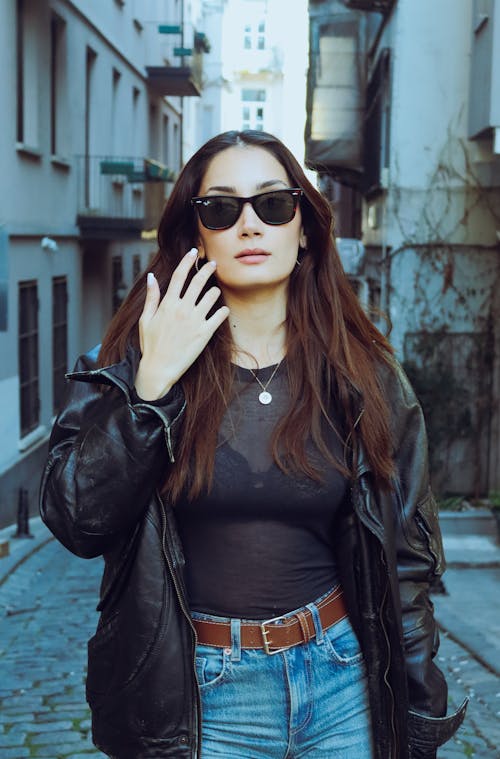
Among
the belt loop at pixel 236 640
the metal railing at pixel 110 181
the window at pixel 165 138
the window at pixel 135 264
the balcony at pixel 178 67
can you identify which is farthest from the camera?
the window at pixel 165 138

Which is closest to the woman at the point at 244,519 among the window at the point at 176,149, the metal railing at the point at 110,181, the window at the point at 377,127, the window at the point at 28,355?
the window at the point at 377,127

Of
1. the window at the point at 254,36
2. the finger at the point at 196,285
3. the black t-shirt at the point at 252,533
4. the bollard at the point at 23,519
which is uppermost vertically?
the window at the point at 254,36

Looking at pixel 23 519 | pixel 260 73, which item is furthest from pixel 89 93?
pixel 260 73

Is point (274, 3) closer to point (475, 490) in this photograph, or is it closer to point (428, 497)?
point (475, 490)

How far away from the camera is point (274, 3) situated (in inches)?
1970

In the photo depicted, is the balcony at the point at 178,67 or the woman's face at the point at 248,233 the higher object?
the balcony at the point at 178,67

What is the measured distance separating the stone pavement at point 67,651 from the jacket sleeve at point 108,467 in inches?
102

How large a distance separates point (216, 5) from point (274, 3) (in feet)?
16.5

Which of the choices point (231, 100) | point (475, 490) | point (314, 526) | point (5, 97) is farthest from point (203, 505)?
point (231, 100)

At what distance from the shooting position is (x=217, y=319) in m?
2.32

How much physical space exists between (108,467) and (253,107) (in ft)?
165

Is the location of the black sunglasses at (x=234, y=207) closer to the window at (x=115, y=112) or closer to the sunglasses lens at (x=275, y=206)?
the sunglasses lens at (x=275, y=206)

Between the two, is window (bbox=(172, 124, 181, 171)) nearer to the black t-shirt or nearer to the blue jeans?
the black t-shirt

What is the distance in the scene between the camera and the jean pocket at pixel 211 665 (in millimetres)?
2250
